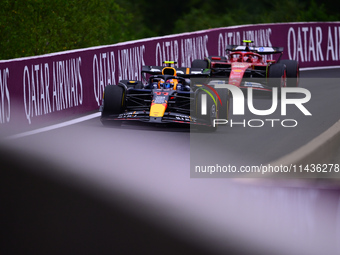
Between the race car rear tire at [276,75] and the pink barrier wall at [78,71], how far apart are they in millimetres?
3102

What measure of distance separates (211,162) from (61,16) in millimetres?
17146

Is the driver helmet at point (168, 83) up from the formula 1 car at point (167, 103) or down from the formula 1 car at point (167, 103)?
up

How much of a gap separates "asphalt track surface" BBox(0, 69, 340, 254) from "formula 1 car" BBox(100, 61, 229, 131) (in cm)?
32

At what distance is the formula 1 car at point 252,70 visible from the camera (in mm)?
20188

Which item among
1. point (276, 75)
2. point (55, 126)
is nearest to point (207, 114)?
point (55, 126)

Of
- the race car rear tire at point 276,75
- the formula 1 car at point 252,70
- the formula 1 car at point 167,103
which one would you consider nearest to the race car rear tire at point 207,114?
the formula 1 car at point 167,103

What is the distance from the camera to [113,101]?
1501 cm

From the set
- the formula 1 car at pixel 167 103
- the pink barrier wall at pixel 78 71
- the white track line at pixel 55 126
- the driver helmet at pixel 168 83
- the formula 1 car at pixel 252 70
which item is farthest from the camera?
the formula 1 car at pixel 252 70

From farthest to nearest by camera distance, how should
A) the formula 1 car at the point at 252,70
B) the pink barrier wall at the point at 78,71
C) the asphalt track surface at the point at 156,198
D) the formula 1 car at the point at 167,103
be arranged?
the formula 1 car at the point at 252,70 → the pink barrier wall at the point at 78,71 → the formula 1 car at the point at 167,103 → the asphalt track surface at the point at 156,198

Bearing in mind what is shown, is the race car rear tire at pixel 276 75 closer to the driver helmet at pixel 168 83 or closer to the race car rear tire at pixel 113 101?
the driver helmet at pixel 168 83

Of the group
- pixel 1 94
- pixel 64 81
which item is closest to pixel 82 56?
pixel 64 81

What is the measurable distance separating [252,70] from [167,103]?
6.26 metres

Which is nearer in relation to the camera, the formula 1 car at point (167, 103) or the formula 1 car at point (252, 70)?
the formula 1 car at point (167, 103)

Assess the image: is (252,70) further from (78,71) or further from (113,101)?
(113,101)
